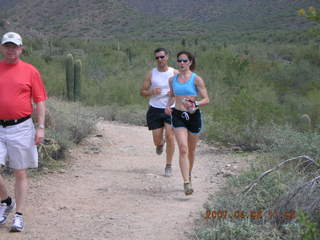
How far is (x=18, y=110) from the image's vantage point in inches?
192

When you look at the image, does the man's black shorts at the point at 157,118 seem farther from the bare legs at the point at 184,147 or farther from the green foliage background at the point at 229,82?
the green foliage background at the point at 229,82

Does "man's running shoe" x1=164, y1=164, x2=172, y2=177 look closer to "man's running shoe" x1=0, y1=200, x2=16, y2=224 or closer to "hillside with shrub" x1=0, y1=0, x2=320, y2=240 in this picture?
"hillside with shrub" x1=0, y1=0, x2=320, y2=240

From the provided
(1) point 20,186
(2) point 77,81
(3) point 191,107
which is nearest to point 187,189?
(3) point 191,107

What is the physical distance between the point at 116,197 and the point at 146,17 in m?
40.1

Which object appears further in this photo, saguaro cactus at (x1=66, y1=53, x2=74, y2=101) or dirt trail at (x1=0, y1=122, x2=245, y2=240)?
saguaro cactus at (x1=66, y1=53, x2=74, y2=101)

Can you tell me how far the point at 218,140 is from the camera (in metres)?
9.98

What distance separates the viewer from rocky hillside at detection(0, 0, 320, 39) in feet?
134

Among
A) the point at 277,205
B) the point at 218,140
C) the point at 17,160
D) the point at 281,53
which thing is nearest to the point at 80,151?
the point at 218,140

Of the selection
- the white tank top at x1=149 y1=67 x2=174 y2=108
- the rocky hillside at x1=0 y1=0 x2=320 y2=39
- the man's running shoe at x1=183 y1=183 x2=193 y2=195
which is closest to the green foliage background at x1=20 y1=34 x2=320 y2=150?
the white tank top at x1=149 y1=67 x2=174 y2=108

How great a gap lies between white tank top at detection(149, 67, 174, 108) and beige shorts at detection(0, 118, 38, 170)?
274cm

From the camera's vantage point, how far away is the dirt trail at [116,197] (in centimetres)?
510

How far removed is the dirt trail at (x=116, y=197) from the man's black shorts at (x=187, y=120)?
801 millimetres

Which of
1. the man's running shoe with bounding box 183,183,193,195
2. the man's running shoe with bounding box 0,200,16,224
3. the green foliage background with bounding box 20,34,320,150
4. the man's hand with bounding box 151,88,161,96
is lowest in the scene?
the green foliage background with bounding box 20,34,320,150
